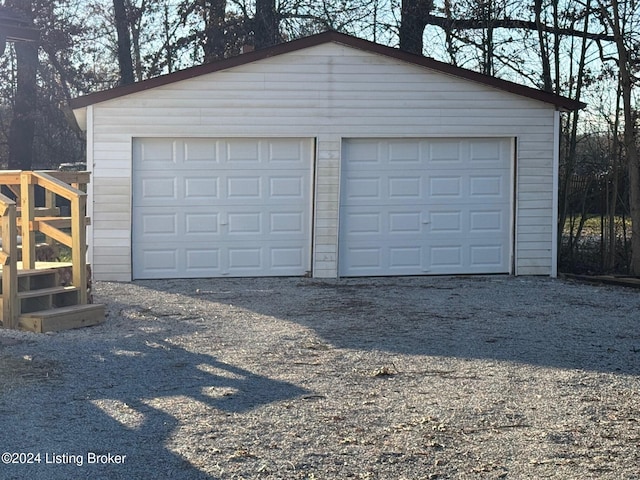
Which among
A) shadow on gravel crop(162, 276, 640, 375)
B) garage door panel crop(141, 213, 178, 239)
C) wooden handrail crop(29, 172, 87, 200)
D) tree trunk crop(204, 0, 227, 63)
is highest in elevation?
tree trunk crop(204, 0, 227, 63)

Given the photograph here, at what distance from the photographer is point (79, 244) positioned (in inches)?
403

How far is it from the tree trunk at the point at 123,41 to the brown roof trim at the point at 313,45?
12.6 metres

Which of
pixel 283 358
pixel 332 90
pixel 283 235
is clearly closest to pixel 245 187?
pixel 283 235

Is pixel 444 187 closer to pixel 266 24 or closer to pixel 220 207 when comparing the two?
pixel 220 207

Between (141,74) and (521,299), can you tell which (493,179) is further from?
(141,74)

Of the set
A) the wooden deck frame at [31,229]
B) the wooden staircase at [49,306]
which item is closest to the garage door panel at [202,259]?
the wooden deck frame at [31,229]

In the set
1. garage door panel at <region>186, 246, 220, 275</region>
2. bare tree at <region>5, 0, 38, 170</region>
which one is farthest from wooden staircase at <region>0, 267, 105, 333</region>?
bare tree at <region>5, 0, 38, 170</region>

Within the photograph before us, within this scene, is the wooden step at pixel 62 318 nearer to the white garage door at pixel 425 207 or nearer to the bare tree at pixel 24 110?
the white garage door at pixel 425 207

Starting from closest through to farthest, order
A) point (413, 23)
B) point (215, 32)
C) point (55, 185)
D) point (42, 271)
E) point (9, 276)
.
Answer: point (9, 276) < point (42, 271) < point (55, 185) < point (413, 23) < point (215, 32)

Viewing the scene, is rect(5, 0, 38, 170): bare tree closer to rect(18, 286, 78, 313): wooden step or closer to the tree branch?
the tree branch

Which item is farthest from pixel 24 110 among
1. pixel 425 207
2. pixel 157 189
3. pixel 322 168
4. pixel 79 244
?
pixel 79 244

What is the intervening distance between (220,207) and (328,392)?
7741 mm

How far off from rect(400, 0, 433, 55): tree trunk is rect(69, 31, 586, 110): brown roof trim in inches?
238

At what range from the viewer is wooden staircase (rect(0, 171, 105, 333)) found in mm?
9523
